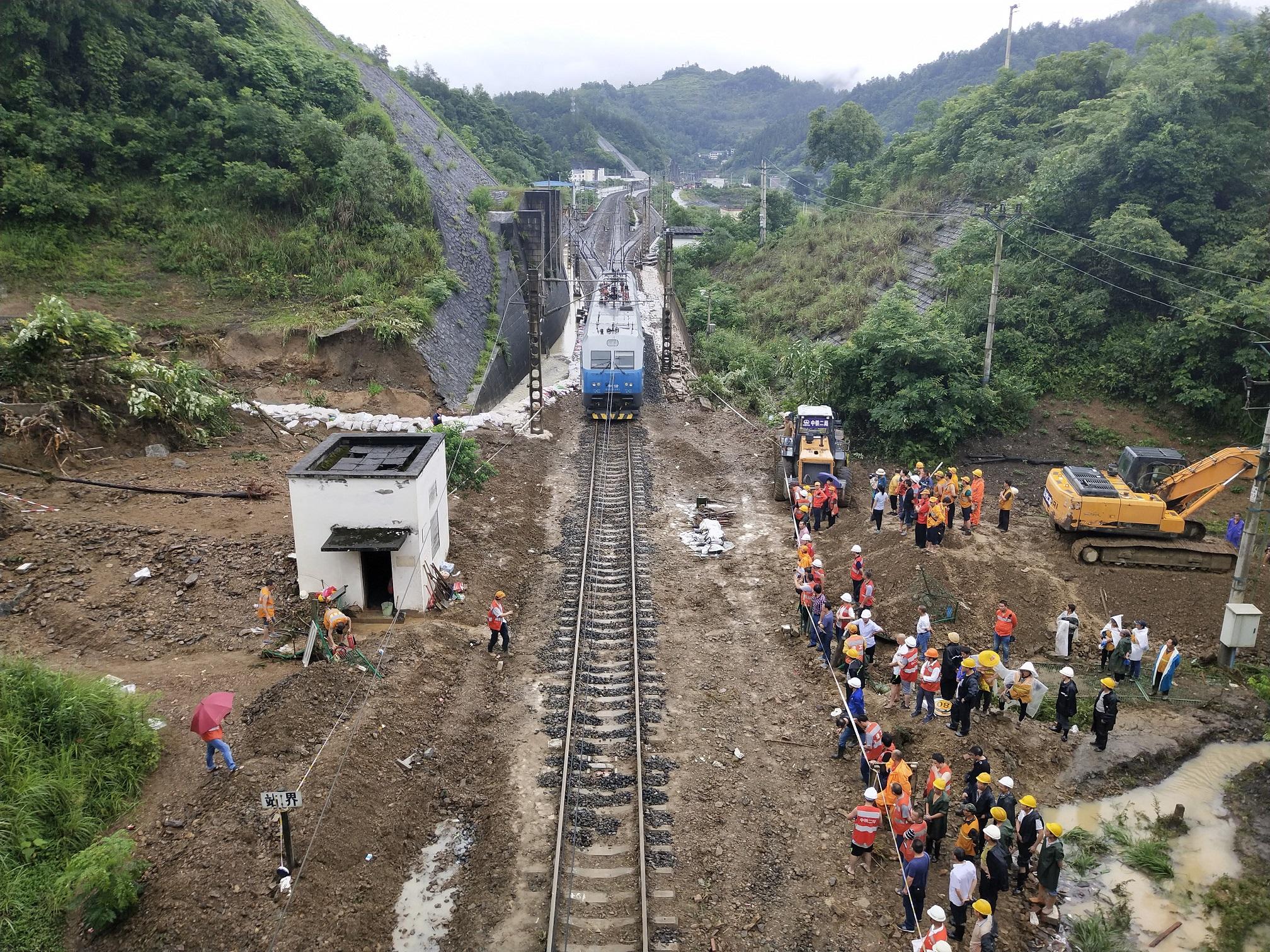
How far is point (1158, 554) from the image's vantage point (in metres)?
16.8

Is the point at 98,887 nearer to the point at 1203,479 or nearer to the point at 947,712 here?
the point at 947,712

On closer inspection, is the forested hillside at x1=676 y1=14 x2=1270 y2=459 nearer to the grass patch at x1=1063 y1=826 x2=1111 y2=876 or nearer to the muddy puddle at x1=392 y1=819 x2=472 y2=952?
the grass patch at x1=1063 y1=826 x2=1111 y2=876

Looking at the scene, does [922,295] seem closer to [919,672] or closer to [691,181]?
[919,672]

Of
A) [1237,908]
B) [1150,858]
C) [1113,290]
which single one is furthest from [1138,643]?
[1113,290]

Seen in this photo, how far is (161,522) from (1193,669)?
1932 centimetres

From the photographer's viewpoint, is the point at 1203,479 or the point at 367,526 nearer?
the point at 367,526

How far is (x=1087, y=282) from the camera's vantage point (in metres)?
27.2

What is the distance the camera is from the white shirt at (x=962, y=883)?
859cm

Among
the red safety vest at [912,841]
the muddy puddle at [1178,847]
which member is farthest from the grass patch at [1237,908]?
the red safety vest at [912,841]

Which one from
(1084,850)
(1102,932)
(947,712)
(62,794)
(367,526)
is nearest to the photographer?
(1102,932)

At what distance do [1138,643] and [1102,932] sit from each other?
230 inches

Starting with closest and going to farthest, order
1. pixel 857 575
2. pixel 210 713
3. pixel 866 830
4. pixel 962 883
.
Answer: pixel 962 883 → pixel 866 830 → pixel 210 713 → pixel 857 575

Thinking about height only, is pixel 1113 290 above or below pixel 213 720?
above

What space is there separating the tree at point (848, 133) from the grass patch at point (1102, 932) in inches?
2210
